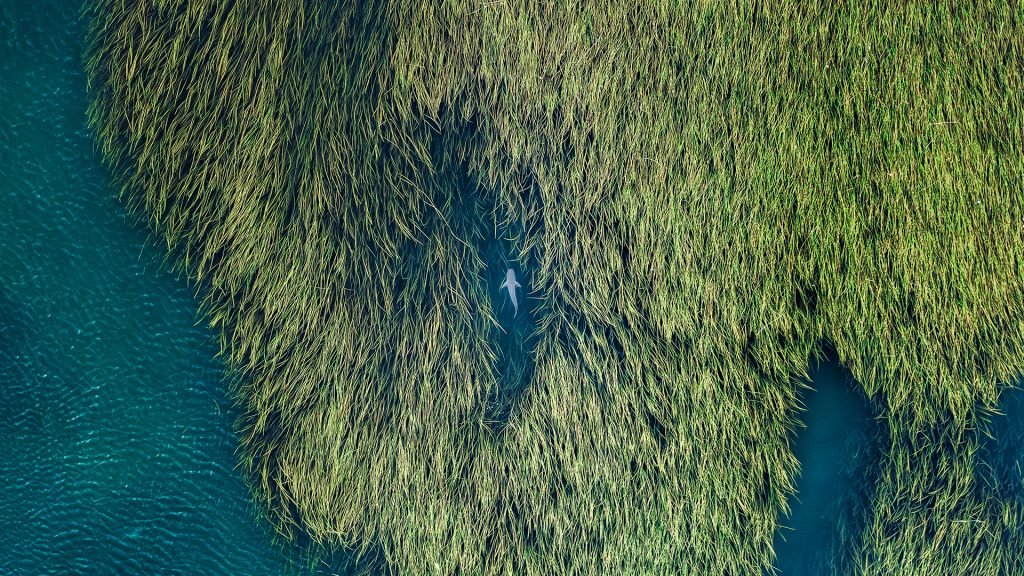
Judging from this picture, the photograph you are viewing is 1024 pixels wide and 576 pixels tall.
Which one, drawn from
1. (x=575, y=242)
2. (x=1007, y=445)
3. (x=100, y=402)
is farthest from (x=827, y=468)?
(x=100, y=402)

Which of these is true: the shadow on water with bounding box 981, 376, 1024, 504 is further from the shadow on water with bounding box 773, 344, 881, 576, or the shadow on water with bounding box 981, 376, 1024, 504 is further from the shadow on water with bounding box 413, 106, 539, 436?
the shadow on water with bounding box 413, 106, 539, 436

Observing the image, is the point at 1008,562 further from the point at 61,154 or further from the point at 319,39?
the point at 61,154

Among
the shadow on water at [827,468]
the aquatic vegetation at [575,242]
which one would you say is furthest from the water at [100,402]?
the shadow on water at [827,468]

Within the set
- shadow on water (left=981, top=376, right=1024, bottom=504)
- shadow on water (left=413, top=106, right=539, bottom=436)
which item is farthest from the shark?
shadow on water (left=981, top=376, right=1024, bottom=504)

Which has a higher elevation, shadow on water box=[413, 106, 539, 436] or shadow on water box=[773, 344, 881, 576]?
shadow on water box=[413, 106, 539, 436]

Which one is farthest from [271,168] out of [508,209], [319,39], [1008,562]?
[1008,562]

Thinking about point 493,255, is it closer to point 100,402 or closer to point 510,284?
point 510,284
